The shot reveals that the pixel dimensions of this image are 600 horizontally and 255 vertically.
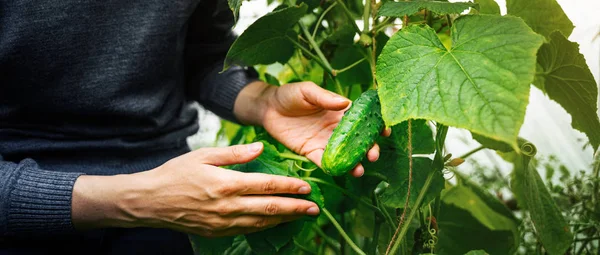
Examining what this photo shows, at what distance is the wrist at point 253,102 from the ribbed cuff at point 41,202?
31 cm

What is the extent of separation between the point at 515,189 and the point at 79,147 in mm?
736

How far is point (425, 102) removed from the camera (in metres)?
0.49

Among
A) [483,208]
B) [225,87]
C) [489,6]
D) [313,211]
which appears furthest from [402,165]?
[225,87]

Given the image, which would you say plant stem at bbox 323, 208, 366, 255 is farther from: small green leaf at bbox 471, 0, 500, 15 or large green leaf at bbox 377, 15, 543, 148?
small green leaf at bbox 471, 0, 500, 15

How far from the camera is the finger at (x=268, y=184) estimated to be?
650mm

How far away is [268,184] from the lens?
660 mm

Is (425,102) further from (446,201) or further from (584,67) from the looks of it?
(446,201)

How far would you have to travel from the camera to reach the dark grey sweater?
0.77 metres

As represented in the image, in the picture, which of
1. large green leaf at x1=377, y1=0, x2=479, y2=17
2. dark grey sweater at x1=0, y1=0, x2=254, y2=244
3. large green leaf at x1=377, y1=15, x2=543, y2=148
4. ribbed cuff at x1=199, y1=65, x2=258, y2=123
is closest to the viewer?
large green leaf at x1=377, y1=15, x2=543, y2=148

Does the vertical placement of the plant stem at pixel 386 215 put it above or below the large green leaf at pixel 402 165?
below

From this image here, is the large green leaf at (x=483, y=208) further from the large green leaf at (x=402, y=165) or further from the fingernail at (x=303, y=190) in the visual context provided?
the fingernail at (x=303, y=190)

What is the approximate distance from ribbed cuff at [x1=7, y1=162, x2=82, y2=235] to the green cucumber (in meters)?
0.38

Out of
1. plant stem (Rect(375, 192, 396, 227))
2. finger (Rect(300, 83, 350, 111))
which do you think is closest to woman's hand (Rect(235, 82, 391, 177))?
finger (Rect(300, 83, 350, 111))

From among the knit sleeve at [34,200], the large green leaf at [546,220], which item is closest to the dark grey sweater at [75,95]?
the knit sleeve at [34,200]
